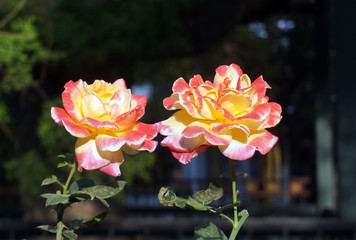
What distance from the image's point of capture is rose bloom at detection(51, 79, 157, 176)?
23.5 inches

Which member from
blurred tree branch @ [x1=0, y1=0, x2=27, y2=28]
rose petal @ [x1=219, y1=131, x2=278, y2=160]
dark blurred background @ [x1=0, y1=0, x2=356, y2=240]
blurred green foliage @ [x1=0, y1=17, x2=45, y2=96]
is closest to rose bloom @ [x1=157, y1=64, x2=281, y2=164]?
rose petal @ [x1=219, y1=131, x2=278, y2=160]

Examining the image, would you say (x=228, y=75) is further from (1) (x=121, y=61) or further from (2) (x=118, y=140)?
(1) (x=121, y=61)

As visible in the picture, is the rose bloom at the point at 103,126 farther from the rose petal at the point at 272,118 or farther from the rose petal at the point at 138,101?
the rose petal at the point at 272,118

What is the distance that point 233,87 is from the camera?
0.67m

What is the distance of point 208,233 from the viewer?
67cm

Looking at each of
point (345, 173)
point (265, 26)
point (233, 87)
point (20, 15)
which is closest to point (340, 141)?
point (345, 173)

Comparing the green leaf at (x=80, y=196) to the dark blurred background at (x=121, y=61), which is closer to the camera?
the green leaf at (x=80, y=196)

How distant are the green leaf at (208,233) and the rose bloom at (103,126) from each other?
0.13m

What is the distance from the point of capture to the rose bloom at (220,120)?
1.95 feet

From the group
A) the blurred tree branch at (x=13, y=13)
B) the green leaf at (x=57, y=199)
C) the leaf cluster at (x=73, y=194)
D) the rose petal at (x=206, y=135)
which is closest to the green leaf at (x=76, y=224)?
the leaf cluster at (x=73, y=194)

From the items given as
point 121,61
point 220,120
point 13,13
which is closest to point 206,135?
point 220,120

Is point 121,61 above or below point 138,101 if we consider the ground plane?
above

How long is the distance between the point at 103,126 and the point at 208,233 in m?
0.20

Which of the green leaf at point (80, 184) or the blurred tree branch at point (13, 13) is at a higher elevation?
the blurred tree branch at point (13, 13)
